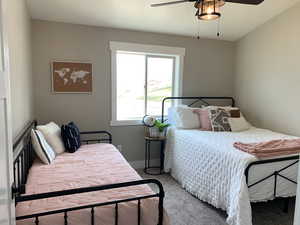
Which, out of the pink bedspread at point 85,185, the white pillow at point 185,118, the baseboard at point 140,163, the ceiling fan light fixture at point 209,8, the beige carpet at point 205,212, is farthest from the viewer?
the baseboard at point 140,163

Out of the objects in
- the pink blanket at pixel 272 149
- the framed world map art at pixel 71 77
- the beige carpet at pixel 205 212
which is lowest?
the beige carpet at pixel 205 212

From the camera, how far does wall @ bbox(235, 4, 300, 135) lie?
3314 mm

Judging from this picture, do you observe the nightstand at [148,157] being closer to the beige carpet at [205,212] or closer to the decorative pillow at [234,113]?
the beige carpet at [205,212]

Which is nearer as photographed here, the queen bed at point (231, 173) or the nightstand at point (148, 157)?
the queen bed at point (231, 173)

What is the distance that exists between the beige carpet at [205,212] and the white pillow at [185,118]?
1.04 meters

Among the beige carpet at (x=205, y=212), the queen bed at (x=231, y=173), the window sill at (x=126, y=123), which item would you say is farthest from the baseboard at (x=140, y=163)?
the beige carpet at (x=205, y=212)

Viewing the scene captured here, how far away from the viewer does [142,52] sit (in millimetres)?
3725

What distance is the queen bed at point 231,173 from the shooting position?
2.16 meters

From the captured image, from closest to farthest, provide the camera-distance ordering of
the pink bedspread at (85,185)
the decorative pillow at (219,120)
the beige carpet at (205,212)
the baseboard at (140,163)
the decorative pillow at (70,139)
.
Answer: the pink bedspread at (85,185), the beige carpet at (205,212), the decorative pillow at (70,139), the decorative pillow at (219,120), the baseboard at (140,163)

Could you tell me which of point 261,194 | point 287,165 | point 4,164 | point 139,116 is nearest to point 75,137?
point 139,116

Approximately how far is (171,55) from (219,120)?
136cm

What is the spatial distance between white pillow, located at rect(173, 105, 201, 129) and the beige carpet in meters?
1.04

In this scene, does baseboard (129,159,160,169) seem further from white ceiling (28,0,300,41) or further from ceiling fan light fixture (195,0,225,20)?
ceiling fan light fixture (195,0,225,20)

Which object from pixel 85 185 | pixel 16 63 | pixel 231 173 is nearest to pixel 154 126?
pixel 231 173
